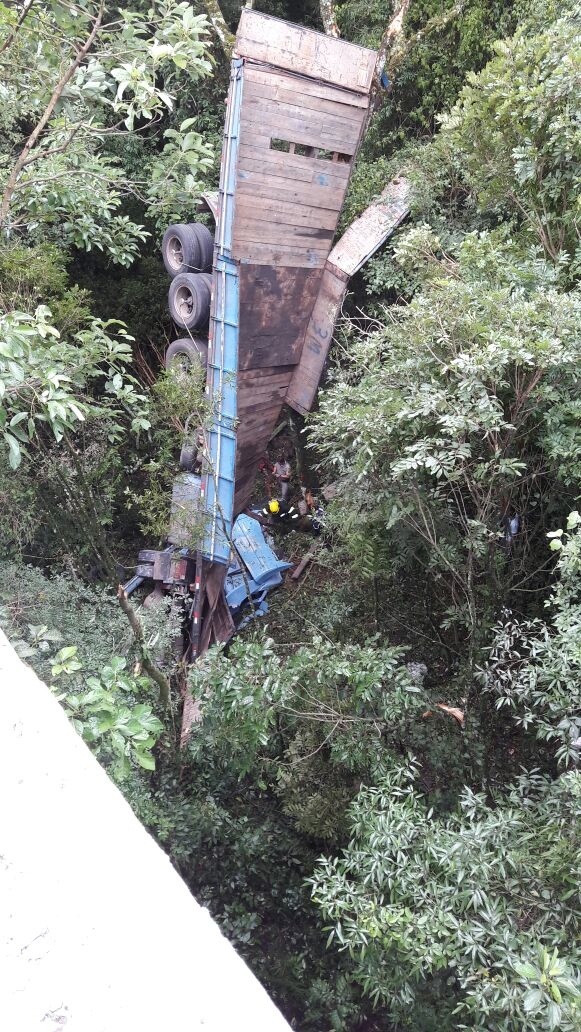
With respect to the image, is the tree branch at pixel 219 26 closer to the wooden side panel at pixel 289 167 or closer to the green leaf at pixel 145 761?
the wooden side panel at pixel 289 167

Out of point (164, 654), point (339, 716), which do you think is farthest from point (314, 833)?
point (164, 654)

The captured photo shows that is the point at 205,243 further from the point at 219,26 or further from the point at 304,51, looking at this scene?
the point at 219,26

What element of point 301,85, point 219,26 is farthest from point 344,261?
point 219,26

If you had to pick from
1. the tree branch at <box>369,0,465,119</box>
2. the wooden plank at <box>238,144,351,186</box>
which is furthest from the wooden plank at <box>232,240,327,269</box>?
the tree branch at <box>369,0,465,119</box>

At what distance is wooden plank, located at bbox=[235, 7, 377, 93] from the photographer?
543 centimetres

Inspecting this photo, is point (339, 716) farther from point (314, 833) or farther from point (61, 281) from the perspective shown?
point (61, 281)

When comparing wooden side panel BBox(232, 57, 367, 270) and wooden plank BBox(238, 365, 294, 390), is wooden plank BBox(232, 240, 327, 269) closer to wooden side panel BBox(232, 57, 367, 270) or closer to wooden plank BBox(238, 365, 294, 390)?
wooden side panel BBox(232, 57, 367, 270)

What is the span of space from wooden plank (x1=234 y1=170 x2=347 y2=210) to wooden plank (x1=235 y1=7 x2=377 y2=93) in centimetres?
90

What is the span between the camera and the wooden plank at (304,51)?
17.8ft

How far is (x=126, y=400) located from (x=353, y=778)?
2786 millimetres

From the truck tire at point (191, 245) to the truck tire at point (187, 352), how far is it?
0.83m

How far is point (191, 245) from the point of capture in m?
6.86

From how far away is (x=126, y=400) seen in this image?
3768mm

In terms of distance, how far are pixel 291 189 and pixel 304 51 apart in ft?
3.84
